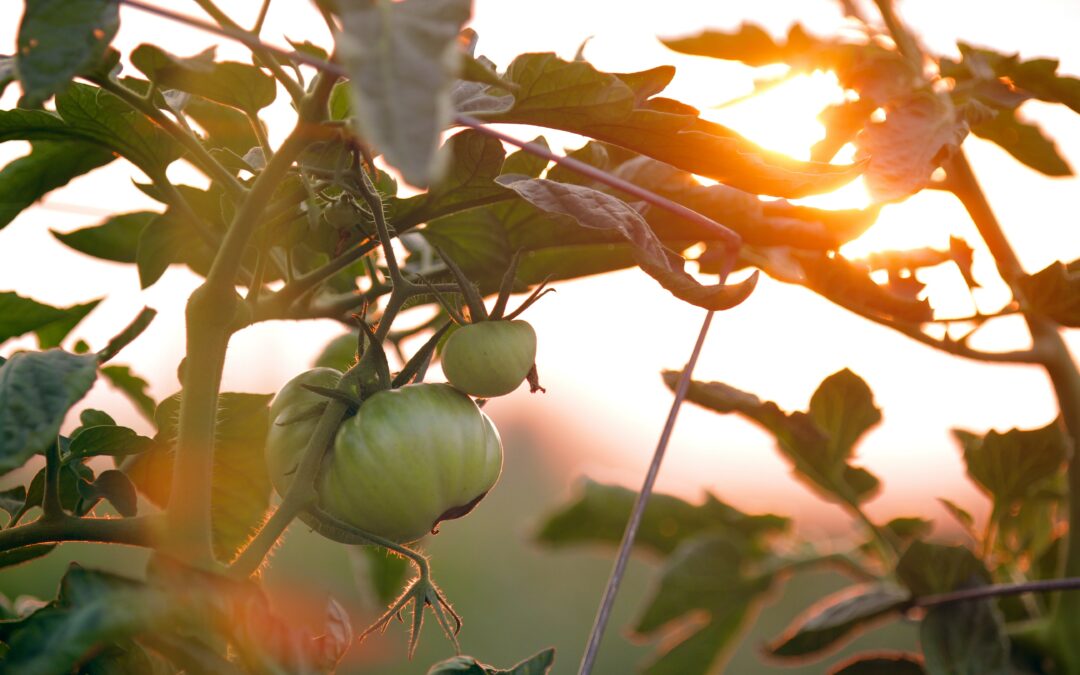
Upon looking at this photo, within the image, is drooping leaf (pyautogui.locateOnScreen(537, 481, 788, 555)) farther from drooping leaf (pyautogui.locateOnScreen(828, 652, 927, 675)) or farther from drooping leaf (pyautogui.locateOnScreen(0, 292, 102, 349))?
drooping leaf (pyautogui.locateOnScreen(0, 292, 102, 349))

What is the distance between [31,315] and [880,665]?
1.83 feet

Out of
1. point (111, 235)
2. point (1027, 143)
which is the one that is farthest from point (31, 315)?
point (1027, 143)

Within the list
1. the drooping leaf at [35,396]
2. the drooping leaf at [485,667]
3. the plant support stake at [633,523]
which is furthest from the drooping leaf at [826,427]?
the drooping leaf at [35,396]

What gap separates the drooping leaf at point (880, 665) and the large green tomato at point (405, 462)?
37 centimetres

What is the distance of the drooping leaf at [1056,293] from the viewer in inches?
19.2

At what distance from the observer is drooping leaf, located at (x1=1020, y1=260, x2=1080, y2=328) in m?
0.49

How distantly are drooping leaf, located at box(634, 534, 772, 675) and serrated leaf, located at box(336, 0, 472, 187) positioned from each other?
0.58m

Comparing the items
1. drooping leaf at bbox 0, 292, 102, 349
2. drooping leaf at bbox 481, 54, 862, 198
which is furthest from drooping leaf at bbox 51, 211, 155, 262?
drooping leaf at bbox 481, 54, 862, 198

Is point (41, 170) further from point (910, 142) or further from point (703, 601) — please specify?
point (703, 601)

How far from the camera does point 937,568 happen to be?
1.88ft

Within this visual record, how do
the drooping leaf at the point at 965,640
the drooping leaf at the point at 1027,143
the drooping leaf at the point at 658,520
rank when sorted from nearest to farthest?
the drooping leaf at the point at 965,640, the drooping leaf at the point at 1027,143, the drooping leaf at the point at 658,520

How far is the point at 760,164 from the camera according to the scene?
1.13 ft

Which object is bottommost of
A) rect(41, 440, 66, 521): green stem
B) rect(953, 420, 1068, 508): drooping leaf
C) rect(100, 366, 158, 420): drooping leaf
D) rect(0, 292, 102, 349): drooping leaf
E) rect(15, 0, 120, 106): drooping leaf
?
rect(41, 440, 66, 521): green stem

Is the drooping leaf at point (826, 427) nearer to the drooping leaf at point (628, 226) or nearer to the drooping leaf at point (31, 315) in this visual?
the drooping leaf at point (628, 226)
